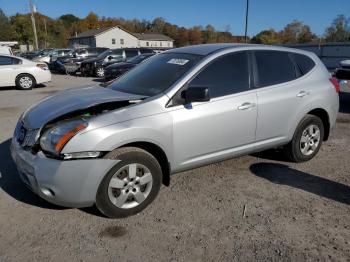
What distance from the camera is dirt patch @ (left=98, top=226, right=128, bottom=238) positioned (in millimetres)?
3328

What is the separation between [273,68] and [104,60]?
643 inches

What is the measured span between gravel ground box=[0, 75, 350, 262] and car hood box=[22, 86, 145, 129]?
37.3 inches

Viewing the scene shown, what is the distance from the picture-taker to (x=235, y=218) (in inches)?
142

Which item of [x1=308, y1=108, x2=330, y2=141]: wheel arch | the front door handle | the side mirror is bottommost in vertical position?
[x1=308, y1=108, x2=330, y2=141]: wheel arch

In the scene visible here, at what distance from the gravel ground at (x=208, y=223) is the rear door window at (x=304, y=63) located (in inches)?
55.6

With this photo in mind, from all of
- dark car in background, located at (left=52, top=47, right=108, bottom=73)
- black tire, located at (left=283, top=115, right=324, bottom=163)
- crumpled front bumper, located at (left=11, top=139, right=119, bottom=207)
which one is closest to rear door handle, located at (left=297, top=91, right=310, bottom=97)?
black tire, located at (left=283, top=115, right=324, bottom=163)

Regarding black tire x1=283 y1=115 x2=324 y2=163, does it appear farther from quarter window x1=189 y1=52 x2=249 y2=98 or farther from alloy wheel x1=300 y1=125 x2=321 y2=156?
quarter window x1=189 y1=52 x2=249 y2=98

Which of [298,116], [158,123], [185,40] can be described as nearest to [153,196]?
[158,123]

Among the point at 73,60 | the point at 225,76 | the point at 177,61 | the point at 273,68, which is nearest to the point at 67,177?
the point at 177,61

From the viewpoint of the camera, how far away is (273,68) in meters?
4.63

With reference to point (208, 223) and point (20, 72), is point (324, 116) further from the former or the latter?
point (20, 72)

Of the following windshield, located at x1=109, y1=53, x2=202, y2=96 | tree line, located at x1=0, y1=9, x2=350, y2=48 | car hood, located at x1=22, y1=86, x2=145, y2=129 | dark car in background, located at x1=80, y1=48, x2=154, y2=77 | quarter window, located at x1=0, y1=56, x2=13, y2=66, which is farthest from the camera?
tree line, located at x1=0, y1=9, x2=350, y2=48

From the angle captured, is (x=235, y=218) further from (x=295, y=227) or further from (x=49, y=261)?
(x=49, y=261)

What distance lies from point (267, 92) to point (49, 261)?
10.3 ft
